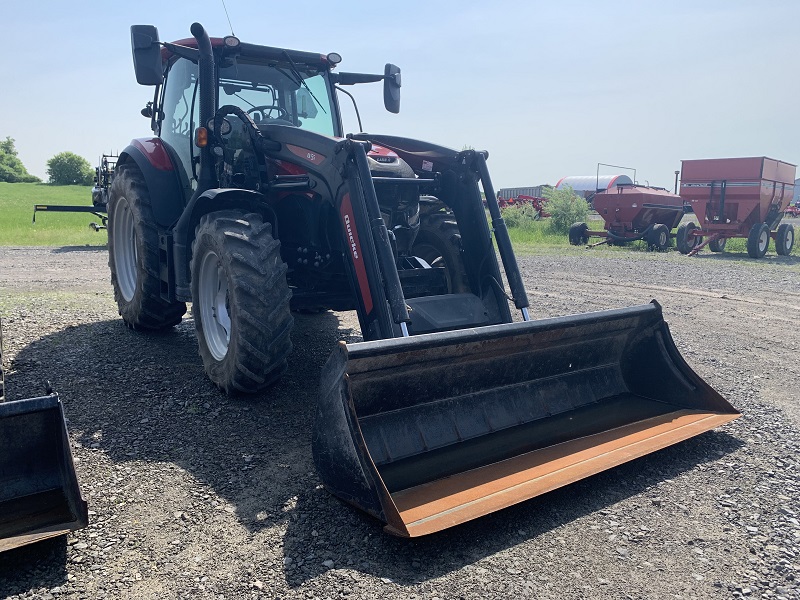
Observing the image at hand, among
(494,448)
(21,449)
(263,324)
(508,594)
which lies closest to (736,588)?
(508,594)

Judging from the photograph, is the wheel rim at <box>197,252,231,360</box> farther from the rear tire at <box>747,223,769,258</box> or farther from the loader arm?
the rear tire at <box>747,223,769,258</box>

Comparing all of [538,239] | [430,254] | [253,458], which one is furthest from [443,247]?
[538,239]

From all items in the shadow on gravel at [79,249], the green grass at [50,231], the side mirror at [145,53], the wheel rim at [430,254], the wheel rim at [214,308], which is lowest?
the shadow on gravel at [79,249]

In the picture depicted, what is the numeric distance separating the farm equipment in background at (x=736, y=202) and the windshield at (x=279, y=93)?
14.7 meters

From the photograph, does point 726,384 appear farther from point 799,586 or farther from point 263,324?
point 263,324

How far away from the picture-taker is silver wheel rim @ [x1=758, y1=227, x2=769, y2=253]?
695 inches

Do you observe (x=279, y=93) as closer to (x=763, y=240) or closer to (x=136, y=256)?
(x=136, y=256)

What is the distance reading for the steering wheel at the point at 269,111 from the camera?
5.67m

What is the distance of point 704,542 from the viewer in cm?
303

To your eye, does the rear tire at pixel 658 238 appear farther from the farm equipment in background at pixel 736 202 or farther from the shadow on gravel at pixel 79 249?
the shadow on gravel at pixel 79 249

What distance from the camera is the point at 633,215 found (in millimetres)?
19984

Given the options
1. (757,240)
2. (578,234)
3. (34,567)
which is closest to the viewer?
(34,567)

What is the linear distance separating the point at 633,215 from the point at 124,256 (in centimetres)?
1632

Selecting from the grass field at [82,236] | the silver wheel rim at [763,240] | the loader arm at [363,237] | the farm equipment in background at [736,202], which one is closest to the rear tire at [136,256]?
the loader arm at [363,237]
